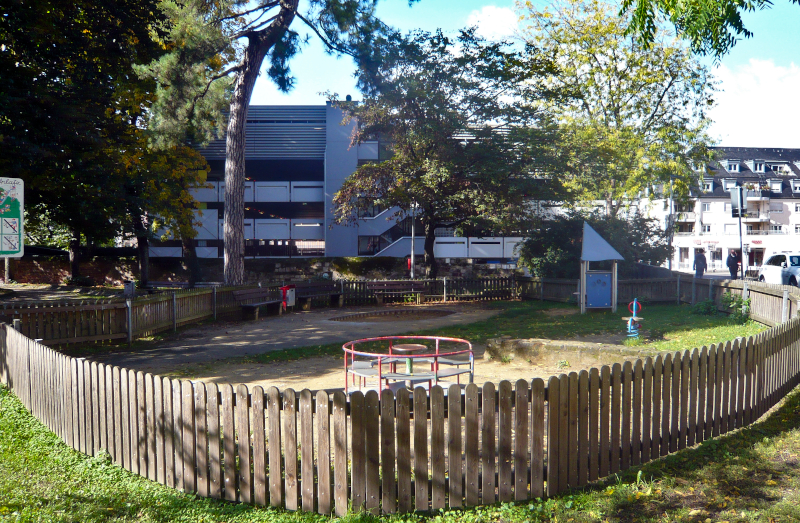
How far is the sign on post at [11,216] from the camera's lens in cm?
505

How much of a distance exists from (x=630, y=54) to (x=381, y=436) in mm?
29133

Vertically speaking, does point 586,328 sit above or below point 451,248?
below

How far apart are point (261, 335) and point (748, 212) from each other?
6777 centimetres

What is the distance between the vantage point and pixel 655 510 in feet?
15.4

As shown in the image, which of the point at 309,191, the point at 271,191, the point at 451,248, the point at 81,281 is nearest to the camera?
the point at 81,281

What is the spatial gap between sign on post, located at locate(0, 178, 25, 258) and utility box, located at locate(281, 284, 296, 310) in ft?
51.7

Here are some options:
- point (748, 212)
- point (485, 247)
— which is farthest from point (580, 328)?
point (748, 212)

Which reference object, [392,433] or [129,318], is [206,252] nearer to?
[129,318]

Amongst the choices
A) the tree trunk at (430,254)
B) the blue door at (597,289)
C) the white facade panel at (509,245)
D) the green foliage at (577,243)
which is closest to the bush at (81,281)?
the tree trunk at (430,254)

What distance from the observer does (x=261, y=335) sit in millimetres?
15328

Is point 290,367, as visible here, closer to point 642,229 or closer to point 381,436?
point 381,436

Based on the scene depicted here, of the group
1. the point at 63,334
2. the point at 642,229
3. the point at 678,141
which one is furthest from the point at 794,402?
the point at 678,141

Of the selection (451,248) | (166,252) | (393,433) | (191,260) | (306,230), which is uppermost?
(306,230)

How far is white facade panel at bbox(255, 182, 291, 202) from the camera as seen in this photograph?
1510 inches
